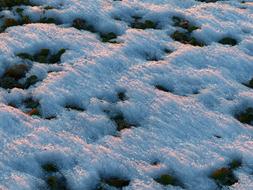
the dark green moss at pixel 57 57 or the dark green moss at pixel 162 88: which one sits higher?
the dark green moss at pixel 57 57

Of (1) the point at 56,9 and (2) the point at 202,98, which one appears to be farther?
(1) the point at 56,9

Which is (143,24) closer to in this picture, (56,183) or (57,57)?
(57,57)

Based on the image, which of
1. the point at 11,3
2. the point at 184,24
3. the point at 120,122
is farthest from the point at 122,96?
the point at 11,3

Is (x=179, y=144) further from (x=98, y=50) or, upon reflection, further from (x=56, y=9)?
(x=56, y=9)

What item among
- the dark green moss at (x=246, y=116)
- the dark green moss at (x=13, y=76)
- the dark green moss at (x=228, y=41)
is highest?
the dark green moss at (x=228, y=41)

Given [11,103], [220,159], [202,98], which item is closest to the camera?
[220,159]

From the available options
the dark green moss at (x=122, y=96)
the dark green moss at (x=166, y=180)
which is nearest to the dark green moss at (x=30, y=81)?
the dark green moss at (x=122, y=96)

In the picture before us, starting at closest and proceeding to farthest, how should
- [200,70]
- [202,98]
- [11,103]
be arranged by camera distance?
[11,103], [202,98], [200,70]

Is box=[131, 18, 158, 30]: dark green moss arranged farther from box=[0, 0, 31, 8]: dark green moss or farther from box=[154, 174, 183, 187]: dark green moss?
box=[154, 174, 183, 187]: dark green moss

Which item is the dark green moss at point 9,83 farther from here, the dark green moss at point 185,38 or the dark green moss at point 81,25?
the dark green moss at point 185,38

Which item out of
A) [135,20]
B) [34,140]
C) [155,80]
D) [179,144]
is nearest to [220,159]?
[179,144]
